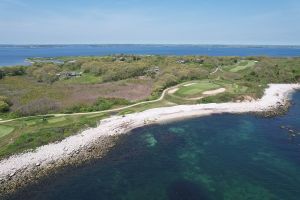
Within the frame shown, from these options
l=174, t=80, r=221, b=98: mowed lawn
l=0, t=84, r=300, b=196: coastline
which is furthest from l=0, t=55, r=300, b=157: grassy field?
l=0, t=84, r=300, b=196: coastline

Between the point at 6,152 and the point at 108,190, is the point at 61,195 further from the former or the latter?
the point at 6,152

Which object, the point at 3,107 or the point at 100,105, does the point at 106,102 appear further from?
the point at 3,107

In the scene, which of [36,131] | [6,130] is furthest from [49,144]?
[6,130]

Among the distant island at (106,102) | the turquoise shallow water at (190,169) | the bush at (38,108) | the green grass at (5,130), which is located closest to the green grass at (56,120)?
the distant island at (106,102)

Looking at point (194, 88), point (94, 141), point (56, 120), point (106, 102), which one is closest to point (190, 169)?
point (94, 141)

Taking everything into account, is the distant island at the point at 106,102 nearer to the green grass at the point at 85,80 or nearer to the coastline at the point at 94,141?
the green grass at the point at 85,80

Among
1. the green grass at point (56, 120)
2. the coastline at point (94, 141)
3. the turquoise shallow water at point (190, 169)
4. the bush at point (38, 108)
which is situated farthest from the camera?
the bush at point (38, 108)
